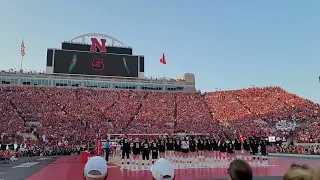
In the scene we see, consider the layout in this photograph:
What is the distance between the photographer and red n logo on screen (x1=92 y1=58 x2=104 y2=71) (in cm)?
6066

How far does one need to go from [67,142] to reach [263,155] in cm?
2715

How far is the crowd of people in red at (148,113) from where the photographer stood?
4234 cm

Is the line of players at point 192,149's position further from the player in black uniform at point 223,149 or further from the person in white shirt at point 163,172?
the person in white shirt at point 163,172

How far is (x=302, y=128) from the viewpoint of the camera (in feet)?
132

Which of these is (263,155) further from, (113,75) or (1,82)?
(1,82)

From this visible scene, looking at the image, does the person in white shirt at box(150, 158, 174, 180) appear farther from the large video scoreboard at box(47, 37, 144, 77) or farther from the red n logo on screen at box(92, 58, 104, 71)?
the red n logo on screen at box(92, 58, 104, 71)

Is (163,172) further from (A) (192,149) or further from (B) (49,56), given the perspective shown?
(B) (49,56)

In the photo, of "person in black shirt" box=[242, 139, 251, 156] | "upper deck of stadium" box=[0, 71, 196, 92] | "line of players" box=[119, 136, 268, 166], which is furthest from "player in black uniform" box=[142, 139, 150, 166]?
"upper deck of stadium" box=[0, 71, 196, 92]

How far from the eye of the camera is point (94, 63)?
199ft

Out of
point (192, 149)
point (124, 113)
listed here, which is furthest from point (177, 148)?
point (124, 113)

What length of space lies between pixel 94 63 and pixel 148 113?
15176mm

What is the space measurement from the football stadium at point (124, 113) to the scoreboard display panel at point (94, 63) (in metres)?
0.18

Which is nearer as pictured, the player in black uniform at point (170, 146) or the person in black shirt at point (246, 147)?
the player in black uniform at point (170, 146)

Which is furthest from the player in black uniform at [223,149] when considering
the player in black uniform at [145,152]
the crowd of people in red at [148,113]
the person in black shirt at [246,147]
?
the crowd of people in red at [148,113]
